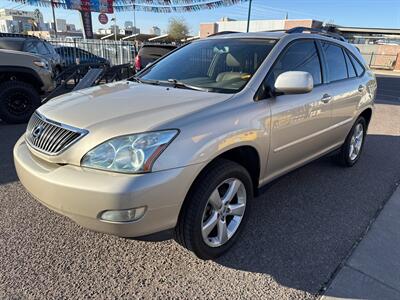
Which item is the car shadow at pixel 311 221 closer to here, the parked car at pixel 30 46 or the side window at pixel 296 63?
the side window at pixel 296 63

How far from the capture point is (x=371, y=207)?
362cm

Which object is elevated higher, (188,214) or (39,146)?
(39,146)

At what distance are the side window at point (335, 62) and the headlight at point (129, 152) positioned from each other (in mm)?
2528

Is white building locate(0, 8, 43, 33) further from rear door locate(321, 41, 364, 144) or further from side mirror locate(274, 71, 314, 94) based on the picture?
side mirror locate(274, 71, 314, 94)

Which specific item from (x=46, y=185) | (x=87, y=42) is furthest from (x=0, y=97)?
(x=87, y=42)

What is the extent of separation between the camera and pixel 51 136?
2.39 meters

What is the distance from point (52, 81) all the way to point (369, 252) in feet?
21.2

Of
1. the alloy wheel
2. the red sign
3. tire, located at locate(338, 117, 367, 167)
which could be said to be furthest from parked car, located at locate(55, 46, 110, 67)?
the alloy wheel

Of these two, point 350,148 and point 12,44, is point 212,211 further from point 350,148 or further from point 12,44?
point 12,44

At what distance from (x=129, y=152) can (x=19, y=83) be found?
533cm

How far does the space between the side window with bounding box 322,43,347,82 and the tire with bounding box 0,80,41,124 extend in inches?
208

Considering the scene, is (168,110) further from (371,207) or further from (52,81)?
(52,81)

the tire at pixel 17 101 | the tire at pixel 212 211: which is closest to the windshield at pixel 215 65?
the tire at pixel 212 211

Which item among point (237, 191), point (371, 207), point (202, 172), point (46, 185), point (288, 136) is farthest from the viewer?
point (371, 207)
